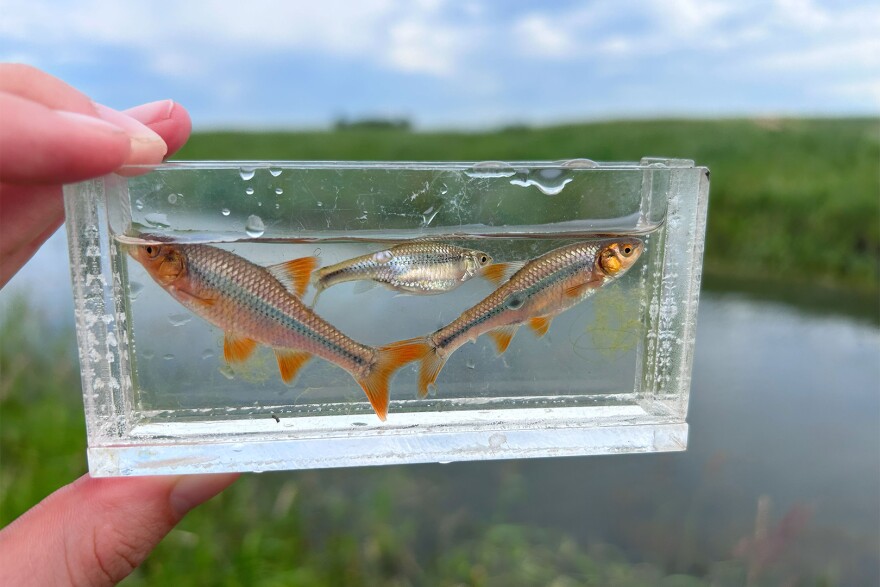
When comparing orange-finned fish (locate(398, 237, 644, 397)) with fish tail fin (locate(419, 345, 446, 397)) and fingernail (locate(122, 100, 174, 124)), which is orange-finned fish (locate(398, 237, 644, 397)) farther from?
fingernail (locate(122, 100, 174, 124))

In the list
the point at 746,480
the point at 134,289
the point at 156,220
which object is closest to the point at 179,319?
the point at 134,289

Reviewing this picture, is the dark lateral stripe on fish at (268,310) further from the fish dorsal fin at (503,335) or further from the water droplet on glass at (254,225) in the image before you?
the fish dorsal fin at (503,335)

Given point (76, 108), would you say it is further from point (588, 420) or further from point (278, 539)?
point (278, 539)

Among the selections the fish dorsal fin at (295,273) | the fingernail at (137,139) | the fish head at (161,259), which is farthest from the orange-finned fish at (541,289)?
the fingernail at (137,139)

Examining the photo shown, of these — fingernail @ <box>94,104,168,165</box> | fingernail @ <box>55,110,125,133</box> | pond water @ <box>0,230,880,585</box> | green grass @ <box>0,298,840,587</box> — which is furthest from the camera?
pond water @ <box>0,230,880,585</box>

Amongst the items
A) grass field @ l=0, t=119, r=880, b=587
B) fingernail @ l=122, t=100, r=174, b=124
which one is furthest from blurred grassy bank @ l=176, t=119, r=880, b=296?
fingernail @ l=122, t=100, r=174, b=124

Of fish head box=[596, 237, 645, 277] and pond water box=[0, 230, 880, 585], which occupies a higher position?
fish head box=[596, 237, 645, 277]
